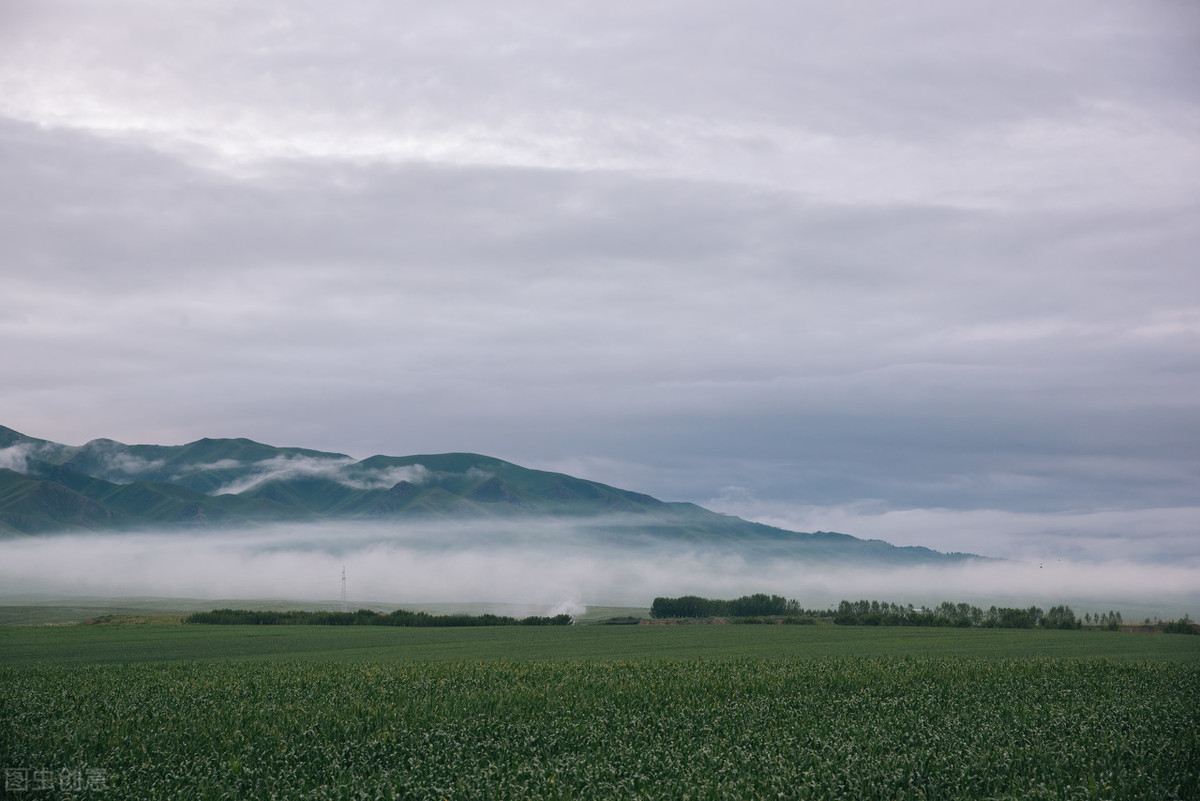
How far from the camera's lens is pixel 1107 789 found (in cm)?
2075

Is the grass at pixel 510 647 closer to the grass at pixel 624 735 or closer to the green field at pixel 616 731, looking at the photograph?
the green field at pixel 616 731

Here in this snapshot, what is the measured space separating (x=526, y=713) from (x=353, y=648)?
6014 centimetres

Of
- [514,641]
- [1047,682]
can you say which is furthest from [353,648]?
[1047,682]

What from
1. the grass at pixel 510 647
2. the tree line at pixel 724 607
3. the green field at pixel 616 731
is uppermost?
the green field at pixel 616 731

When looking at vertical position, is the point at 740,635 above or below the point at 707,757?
below

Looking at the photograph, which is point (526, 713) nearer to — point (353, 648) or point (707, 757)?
point (707, 757)

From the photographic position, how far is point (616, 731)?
2769 centimetres

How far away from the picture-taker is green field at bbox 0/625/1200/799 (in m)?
21.9

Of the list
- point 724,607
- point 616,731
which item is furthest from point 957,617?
point 616,731

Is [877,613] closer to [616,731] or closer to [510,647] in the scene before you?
[510,647]

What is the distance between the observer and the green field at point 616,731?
71.9 ft

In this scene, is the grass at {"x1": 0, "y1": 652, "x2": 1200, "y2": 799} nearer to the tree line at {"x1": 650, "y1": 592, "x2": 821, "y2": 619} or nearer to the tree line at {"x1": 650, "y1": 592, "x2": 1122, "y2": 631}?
the tree line at {"x1": 650, "y1": 592, "x2": 1122, "y2": 631}

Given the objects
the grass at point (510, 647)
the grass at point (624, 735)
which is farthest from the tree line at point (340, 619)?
the grass at point (624, 735)

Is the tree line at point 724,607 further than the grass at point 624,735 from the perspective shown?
Yes
